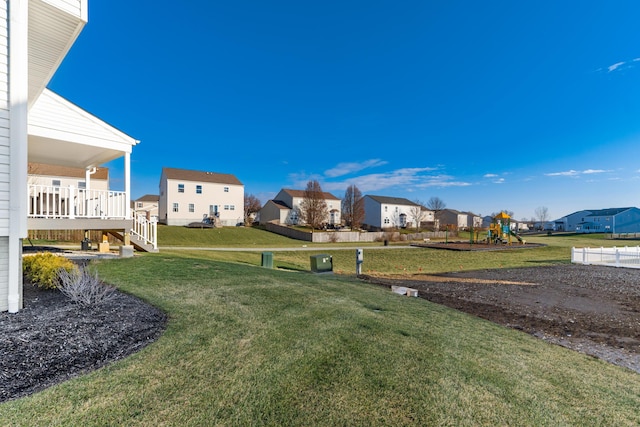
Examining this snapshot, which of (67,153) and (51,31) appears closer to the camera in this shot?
(51,31)

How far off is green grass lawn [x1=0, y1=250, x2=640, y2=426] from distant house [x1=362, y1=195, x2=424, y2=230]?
178ft

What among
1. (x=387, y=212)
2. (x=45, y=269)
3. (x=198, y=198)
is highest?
(x=198, y=198)

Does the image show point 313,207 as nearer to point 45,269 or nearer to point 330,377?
point 45,269

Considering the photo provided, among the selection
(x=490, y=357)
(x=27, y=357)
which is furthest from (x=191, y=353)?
(x=490, y=357)

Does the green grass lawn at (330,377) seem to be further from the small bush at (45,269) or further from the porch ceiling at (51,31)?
the porch ceiling at (51,31)

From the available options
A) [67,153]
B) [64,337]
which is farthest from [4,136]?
[67,153]

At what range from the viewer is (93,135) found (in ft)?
31.5

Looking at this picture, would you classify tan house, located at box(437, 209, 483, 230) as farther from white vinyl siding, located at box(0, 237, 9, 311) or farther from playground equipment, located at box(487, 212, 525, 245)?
white vinyl siding, located at box(0, 237, 9, 311)

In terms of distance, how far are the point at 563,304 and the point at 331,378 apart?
8.39 meters

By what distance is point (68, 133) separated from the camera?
29.7 ft

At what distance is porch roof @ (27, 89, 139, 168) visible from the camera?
28.3 feet

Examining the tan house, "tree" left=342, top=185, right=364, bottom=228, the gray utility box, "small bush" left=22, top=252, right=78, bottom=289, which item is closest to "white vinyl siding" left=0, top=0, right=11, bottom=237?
"small bush" left=22, top=252, right=78, bottom=289

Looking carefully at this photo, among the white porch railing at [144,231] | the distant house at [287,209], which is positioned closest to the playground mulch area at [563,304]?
the white porch railing at [144,231]

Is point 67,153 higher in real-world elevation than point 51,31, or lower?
lower
